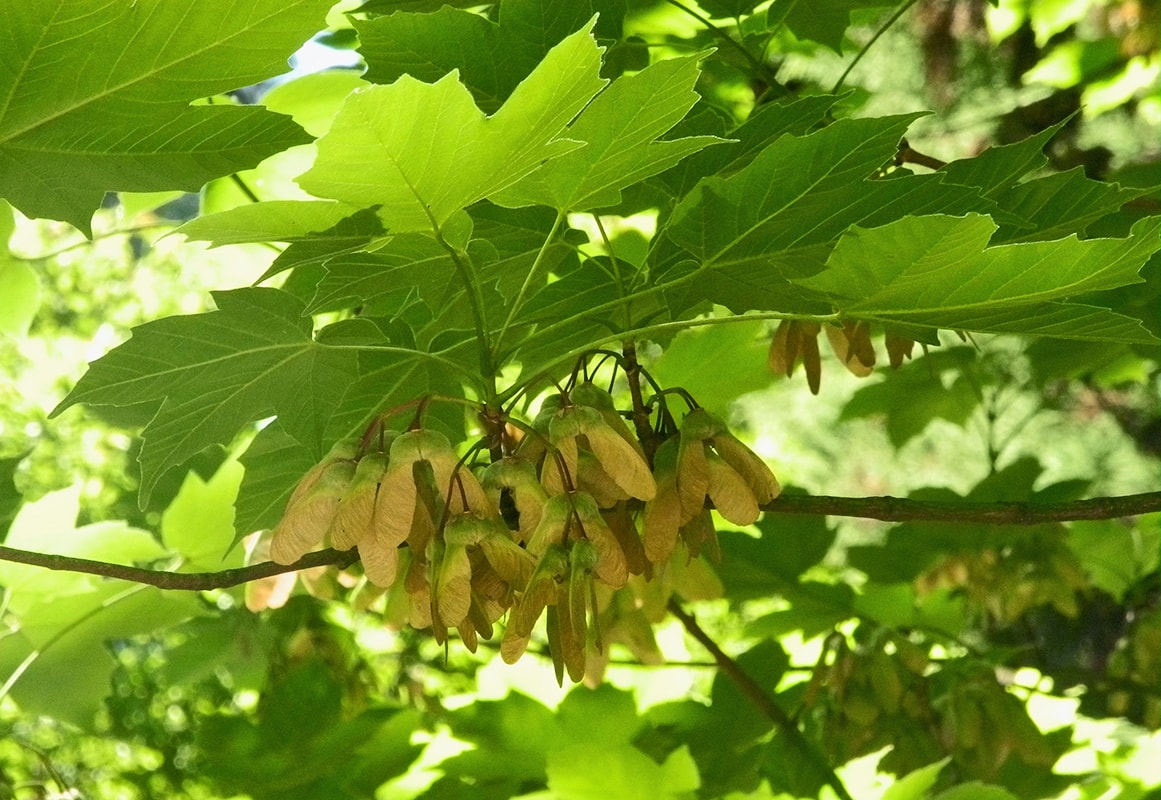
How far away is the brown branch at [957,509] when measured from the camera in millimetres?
697

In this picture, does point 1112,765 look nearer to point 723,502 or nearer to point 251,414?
point 723,502

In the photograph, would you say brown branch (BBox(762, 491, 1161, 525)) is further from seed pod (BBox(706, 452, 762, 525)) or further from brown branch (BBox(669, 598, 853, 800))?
brown branch (BBox(669, 598, 853, 800))

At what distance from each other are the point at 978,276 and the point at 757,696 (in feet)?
2.40

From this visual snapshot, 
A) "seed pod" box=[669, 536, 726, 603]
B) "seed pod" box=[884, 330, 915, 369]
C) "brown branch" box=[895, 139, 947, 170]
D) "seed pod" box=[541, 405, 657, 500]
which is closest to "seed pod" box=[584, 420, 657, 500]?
"seed pod" box=[541, 405, 657, 500]

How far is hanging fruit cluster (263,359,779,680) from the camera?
64cm

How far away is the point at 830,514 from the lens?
0.70 meters

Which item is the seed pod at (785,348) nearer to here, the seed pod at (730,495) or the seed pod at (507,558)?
the seed pod at (730,495)

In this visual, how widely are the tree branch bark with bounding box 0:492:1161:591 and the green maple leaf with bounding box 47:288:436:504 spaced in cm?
8

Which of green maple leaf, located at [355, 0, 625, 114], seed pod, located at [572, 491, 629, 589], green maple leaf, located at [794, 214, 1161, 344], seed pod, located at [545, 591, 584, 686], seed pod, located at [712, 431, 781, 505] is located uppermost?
green maple leaf, located at [355, 0, 625, 114]

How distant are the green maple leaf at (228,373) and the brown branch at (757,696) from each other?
0.54m

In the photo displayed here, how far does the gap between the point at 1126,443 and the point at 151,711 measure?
472 centimetres

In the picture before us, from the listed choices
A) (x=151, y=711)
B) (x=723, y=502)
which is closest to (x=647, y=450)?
(x=723, y=502)

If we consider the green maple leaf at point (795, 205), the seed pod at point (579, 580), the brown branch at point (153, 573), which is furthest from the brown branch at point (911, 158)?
the brown branch at point (153, 573)

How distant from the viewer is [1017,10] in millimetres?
2000
